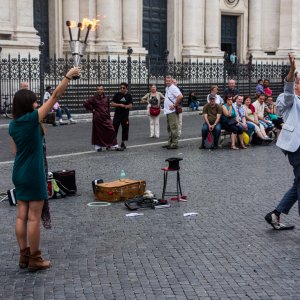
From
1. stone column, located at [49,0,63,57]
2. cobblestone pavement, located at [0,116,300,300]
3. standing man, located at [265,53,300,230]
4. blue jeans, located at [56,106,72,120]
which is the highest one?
stone column, located at [49,0,63,57]

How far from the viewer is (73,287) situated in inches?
233

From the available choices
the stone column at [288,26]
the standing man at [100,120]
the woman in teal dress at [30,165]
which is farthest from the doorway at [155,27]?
the woman in teal dress at [30,165]

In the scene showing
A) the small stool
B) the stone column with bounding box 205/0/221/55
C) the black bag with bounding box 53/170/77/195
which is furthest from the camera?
the stone column with bounding box 205/0/221/55

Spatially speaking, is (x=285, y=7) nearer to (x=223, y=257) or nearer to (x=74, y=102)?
(x=74, y=102)

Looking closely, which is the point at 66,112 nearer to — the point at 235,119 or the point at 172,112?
the point at 172,112

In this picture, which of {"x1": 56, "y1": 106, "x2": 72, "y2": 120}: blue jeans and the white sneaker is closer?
the white sneaker

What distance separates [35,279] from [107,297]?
90 cm

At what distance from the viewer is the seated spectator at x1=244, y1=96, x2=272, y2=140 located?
17.1 meters

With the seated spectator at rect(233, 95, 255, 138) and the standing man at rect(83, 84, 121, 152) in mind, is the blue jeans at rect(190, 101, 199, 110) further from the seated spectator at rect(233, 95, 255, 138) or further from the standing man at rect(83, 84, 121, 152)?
the standing man at rect(83, 84, 121, 152)

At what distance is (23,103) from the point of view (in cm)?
627

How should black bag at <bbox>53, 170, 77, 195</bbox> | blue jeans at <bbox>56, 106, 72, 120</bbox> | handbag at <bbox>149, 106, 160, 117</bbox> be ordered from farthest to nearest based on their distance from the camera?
1. blue jeans at <bbox>56, 106, 72, 120</bbox>
2. handbag at <bbox>149, 106, 160, 117</bbox>
3. black bag at <bbox>53, 170, 77, 195</bbox>

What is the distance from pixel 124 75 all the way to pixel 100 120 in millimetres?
12952


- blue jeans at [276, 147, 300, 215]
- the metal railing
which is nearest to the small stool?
Answer: blue jeans at [276, 147, 300, 215]

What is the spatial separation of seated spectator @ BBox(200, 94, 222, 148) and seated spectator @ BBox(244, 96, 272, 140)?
1.17m
